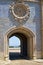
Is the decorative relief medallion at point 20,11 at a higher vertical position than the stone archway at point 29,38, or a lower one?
higher

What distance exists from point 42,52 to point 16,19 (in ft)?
10.8

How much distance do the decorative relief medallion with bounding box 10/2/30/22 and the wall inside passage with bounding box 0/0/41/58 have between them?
0.28 metres

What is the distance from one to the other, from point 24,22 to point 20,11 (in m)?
0.94

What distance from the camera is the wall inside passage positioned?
16.6 m

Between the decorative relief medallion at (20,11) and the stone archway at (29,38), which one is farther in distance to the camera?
the decorative relief medallion at (20,11)

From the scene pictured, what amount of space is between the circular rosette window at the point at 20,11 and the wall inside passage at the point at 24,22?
1.06 ft

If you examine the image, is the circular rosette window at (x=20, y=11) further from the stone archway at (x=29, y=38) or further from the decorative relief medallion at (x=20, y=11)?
the stone archway at (x=29, y=38)

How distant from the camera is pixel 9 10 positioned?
55.1 ft

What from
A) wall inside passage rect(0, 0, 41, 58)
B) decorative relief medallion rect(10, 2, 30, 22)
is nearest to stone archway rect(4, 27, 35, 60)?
wall inside passage rect(0, 0, 41, 58)

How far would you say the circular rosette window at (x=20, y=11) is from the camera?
16938 mm

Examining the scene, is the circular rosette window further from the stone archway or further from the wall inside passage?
the stone archway

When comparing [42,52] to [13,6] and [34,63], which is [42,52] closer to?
[34,63]

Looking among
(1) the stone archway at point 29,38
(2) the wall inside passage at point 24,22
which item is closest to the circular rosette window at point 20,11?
(2) the wall inside passage at point 24,22

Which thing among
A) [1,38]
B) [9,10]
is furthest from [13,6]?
[1,38]
